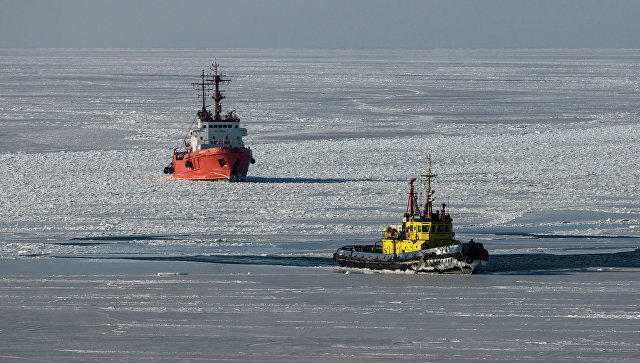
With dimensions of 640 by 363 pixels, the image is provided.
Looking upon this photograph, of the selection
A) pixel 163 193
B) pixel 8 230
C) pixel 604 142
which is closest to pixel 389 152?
pixel 604 142

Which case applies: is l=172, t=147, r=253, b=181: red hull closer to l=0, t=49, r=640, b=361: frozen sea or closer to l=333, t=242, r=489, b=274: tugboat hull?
l=0, t=49, r=640, b=361: frozen sea

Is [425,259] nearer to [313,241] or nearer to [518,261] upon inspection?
[518,261]

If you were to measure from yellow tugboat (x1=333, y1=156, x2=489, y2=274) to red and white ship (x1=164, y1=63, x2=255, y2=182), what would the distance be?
58.8ft

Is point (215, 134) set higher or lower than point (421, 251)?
higher

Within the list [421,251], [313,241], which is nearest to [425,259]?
[421,251]

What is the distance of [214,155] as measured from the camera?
43.1 metres

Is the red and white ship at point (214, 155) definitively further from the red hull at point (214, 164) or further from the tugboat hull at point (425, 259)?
the tugboat hull at point (425, 259)

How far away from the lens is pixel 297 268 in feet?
74.4

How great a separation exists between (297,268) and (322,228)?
531cm

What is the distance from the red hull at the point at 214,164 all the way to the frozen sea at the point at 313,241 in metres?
0.78

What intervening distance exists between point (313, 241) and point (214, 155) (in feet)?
58.1

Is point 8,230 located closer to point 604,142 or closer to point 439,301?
point 439,301

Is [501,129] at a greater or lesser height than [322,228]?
greater

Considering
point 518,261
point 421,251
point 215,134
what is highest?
point 215,134
